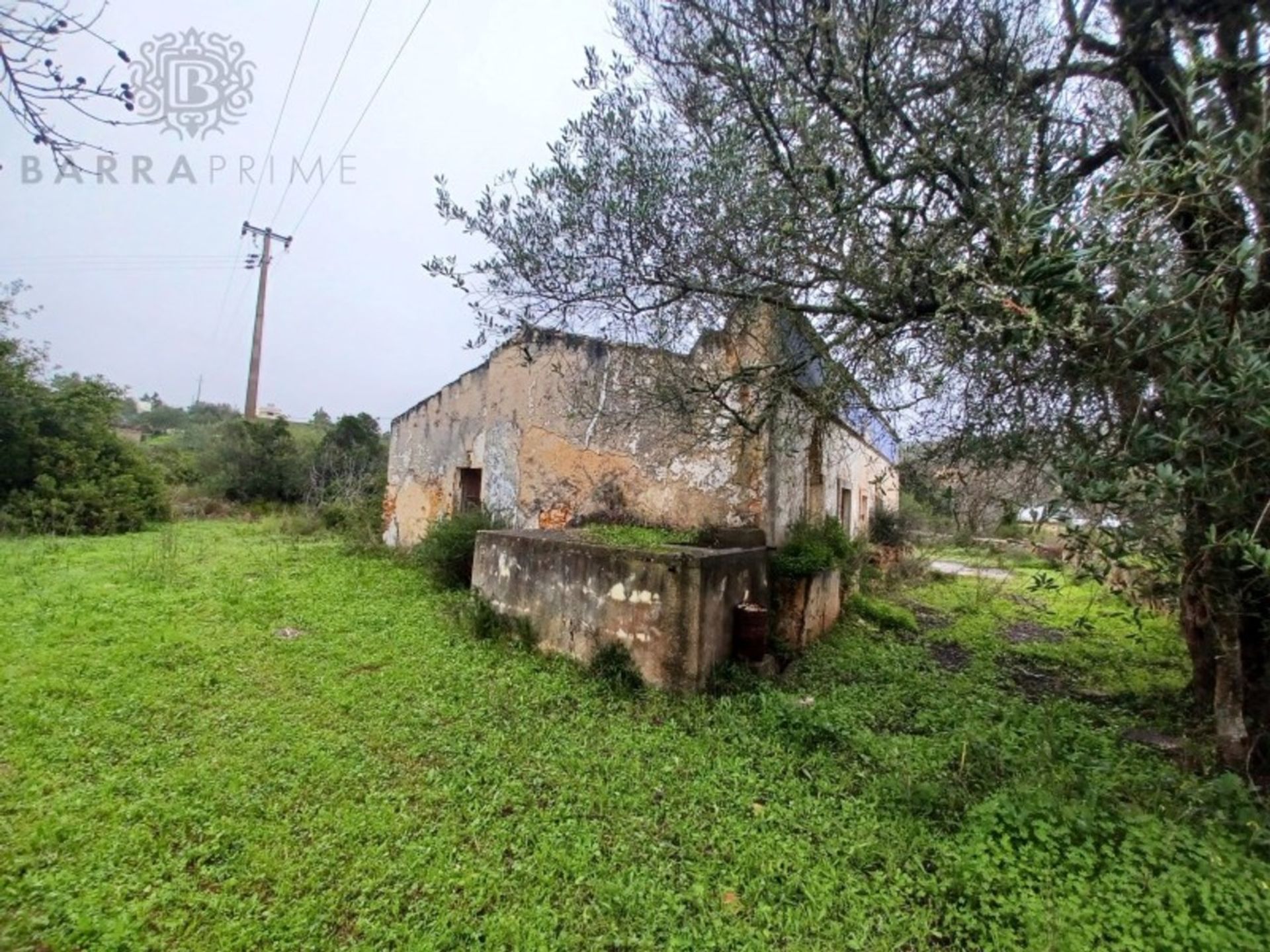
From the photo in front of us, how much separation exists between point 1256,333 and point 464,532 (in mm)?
7376

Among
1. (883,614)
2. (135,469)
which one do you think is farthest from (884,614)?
(135,469)

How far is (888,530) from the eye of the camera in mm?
12531

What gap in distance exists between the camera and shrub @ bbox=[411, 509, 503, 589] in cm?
766

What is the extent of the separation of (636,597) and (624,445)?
2772mm

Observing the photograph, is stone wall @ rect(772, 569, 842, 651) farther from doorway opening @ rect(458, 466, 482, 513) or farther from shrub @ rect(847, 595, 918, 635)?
doorway opening @ rect(458, 466, 482, 513)

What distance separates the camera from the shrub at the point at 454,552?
7.66 m

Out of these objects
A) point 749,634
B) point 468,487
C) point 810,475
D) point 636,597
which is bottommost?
point 749,634

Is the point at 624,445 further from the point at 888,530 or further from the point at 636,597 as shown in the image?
the point at 888,530

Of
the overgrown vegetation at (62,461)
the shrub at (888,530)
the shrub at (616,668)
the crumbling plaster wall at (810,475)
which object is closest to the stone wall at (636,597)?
the shrub at (616,668)

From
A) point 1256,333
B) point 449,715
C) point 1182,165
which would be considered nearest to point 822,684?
point 449,715

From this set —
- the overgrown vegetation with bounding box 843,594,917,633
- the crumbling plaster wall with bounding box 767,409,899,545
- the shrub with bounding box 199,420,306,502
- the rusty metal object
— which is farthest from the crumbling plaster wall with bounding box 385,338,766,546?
the shrub with bounding box 199,420,306,502

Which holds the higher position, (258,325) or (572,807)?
(258,325)

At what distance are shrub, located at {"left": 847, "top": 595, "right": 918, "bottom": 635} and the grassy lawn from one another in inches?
75.8

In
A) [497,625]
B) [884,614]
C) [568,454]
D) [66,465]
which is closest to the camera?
[497,625]
